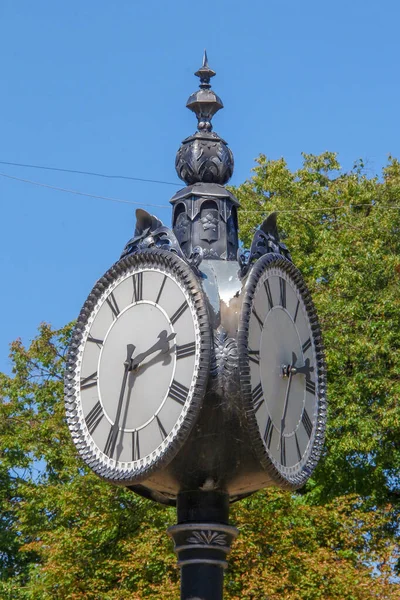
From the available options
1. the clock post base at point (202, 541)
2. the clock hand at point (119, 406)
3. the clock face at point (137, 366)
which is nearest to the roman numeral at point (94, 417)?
the clock face at point (137, 366)

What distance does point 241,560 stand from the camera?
64.1 feet

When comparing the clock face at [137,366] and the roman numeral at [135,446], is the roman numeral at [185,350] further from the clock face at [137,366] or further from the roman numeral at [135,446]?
the roman numeral at [135,446]

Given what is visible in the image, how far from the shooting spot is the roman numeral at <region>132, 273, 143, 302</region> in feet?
22.3

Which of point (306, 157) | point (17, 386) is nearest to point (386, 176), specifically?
point (306, 157)

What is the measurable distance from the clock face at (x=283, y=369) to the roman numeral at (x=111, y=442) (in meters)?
0.69

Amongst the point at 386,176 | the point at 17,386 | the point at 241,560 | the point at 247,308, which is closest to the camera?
the point at 247,308

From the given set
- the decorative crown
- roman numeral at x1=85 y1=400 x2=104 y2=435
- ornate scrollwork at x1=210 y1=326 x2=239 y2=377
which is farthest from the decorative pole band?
the decorative crown

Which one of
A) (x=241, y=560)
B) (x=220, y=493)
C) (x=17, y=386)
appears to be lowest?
(x=220, y=493)

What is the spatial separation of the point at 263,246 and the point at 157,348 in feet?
2.59

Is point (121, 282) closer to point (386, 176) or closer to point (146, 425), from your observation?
point (146, 425)

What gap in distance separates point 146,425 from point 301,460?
2.72 ft

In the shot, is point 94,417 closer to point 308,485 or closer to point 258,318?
point 258,318

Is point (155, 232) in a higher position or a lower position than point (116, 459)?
higher

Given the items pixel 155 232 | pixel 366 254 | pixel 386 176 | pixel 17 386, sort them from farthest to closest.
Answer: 1. pixel 386 176
2. pixel 17 386
3. pixel 366 254
4. pixel 155 232
